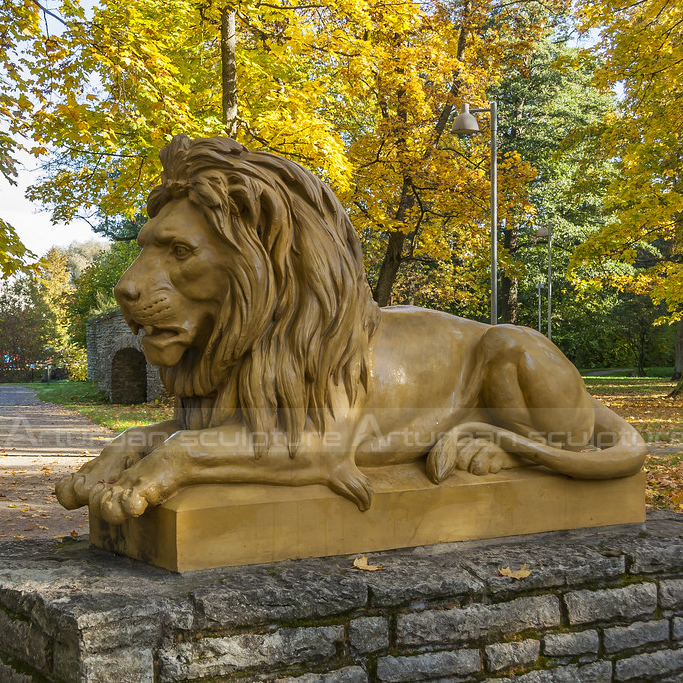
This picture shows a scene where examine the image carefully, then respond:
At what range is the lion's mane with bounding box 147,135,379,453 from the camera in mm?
2975

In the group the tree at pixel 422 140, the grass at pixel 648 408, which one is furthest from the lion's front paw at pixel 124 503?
the tree at pixel 422 140

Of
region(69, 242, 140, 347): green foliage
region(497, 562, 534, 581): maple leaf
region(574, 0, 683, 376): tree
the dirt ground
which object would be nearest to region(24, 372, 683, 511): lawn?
the dirt ground

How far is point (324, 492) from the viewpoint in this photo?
3.08 m

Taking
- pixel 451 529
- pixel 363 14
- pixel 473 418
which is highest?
pixel 363 14

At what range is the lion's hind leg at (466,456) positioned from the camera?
10.8 ft

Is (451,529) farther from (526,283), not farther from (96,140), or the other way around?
(526,283)

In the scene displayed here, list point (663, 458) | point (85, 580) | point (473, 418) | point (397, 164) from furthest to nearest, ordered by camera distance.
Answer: point (397, 164) → point (663, 458) → point (473, 418) → point (85, 580)

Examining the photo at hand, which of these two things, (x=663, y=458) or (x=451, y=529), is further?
(x=663, y=458)

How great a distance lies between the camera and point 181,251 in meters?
2.98

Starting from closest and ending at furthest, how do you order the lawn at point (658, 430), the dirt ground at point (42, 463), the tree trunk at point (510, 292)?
the dirt ground at point (42, 463) < the lawn at point (658, 430) < the tree trunk at point (510, 292)

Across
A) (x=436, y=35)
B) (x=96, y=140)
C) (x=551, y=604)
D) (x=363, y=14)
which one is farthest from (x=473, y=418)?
(x=436, y=35)

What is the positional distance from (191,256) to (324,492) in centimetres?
106

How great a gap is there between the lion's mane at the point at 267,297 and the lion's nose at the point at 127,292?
0.33 metres

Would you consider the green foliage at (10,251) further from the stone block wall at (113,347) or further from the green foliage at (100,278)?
the green foliage at (100,278)
